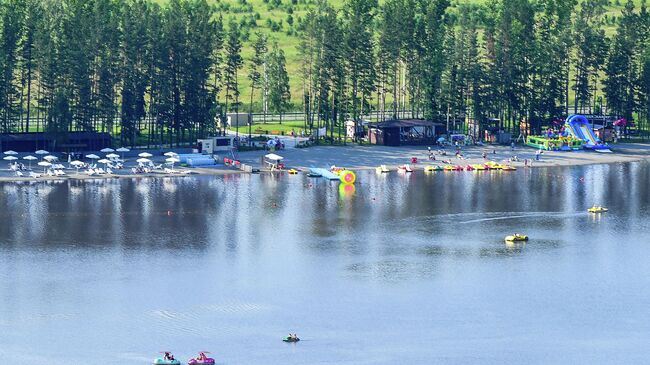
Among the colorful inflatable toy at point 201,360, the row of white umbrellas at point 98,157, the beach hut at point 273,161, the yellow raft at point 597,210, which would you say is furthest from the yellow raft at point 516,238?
the row of white umbrellas at point 98,157

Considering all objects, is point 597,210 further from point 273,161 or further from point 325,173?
point 273,161

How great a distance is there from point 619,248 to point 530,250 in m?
9.54

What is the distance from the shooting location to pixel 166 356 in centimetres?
9788

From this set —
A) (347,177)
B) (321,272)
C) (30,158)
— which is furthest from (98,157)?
(321,272)

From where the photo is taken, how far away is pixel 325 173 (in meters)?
185

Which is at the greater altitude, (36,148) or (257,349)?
(36,148)

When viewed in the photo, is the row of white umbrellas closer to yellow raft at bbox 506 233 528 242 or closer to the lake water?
the lake water

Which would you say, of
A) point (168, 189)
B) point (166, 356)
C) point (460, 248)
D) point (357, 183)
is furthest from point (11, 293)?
point (357, 183)

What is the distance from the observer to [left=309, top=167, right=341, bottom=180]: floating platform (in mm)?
183125

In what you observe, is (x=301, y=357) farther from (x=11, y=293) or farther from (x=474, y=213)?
(x=474, y=213)

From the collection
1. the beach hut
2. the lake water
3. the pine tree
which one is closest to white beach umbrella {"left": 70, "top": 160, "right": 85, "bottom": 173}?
the lake water

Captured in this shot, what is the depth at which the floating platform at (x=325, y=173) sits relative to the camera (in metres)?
183

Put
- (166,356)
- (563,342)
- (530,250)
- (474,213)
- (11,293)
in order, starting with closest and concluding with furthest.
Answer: (166,356) < (563,342) < (11,293) < (530,250) < (474,213)

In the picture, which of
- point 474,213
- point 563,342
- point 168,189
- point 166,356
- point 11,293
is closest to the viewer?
point 166,356
